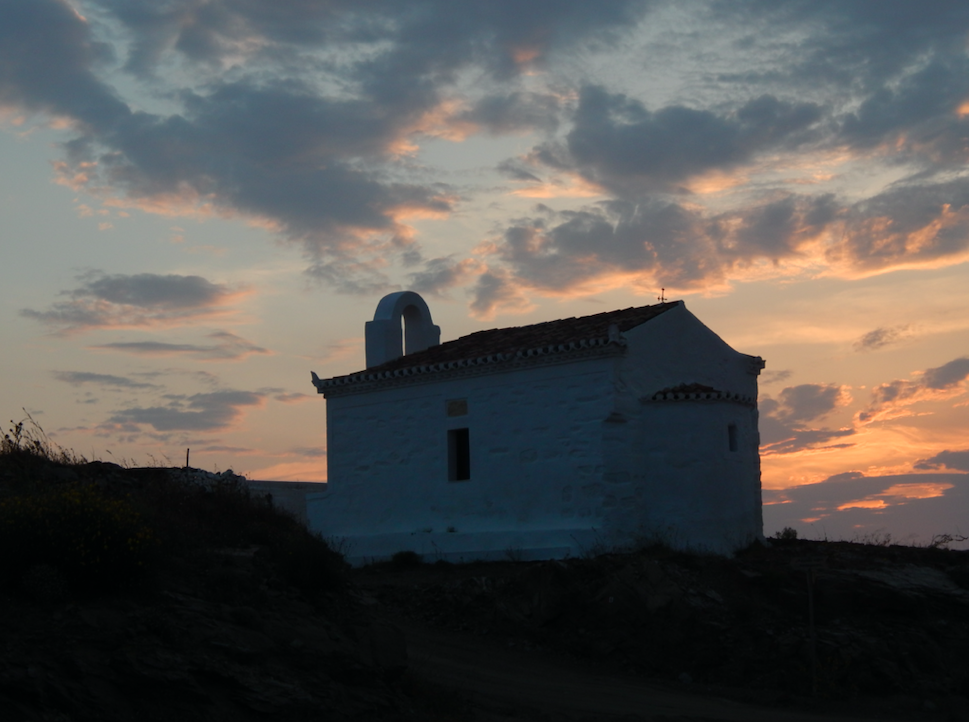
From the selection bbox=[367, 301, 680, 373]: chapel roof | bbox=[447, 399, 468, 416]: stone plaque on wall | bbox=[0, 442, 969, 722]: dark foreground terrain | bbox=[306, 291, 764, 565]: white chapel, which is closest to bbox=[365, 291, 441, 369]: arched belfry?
bbox=[367, 301, 680, 373]: chapel roof

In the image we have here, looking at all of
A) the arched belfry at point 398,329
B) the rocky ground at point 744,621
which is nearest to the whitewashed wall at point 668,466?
the rocky ground at point 744,621

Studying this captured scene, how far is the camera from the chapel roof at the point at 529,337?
2177 cm

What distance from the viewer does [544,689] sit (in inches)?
563

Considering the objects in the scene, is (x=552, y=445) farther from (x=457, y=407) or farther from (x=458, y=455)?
(x=458, y=455)

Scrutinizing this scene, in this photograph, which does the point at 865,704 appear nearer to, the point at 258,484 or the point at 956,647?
the point at 956,647

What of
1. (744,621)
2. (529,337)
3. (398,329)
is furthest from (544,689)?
(398,329)

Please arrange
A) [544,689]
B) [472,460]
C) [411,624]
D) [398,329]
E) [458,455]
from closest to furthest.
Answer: [544,689] → [411,624] → [472,460] → [458,455] → [398,329]

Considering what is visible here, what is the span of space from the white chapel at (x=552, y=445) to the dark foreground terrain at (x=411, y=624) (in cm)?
112

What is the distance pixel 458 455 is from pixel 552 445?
10.1 ft

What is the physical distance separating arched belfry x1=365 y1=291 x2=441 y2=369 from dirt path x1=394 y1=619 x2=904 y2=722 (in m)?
10.5

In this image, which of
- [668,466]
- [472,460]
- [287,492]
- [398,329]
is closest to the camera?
[668,466]

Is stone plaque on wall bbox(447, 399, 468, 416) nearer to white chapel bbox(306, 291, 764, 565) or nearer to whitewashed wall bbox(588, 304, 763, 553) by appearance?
white chapel bbox(306, 291, 764, 565)

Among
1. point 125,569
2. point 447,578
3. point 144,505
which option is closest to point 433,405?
point 447,578

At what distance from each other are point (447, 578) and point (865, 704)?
26.7 feet
